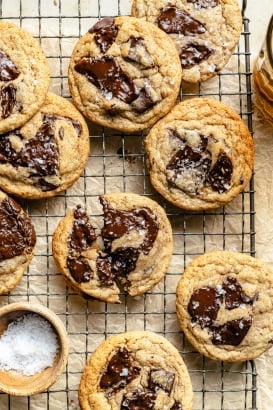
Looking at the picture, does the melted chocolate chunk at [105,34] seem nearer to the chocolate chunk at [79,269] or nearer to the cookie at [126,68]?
the cookie at [126,68]

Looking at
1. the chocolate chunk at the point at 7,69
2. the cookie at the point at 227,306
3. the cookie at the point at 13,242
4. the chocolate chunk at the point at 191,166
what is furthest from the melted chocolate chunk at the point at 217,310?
the chocolate chunk at the point at 7,69

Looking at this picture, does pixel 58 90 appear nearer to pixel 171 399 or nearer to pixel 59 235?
Answer: pixel 59 235

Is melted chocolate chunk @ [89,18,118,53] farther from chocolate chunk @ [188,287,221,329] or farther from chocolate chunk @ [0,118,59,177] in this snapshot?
chocolate chunk @ [188,287,221,329]

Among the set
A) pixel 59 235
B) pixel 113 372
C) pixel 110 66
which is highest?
pixel 110 66

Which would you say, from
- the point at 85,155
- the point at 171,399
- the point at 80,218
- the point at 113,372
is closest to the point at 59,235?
the point at 80,218

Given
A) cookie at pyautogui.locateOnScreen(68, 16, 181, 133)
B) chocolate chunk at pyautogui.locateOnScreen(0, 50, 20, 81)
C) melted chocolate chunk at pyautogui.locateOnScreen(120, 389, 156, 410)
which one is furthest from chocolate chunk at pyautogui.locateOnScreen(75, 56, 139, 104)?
melted chocolate chunk at pyautogui.locateOnScreen(120, 389, 156, 410)

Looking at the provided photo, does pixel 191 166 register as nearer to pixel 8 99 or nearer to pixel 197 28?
pixel 197 28
